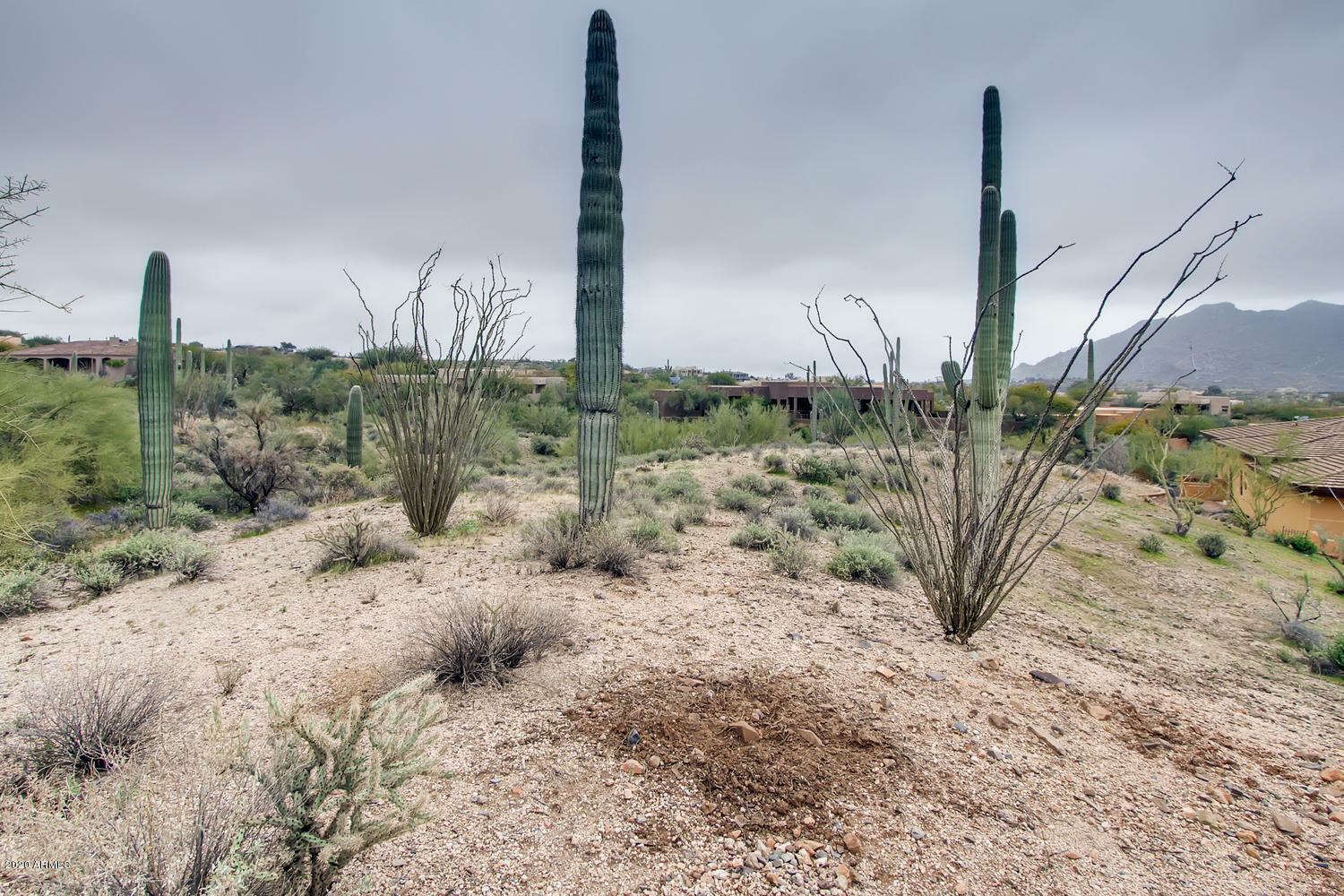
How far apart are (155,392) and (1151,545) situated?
15661mm

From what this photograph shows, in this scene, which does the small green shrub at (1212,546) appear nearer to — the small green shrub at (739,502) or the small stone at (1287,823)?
the small green shrub at (739,502)

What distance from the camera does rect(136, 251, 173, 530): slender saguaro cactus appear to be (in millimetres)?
8406

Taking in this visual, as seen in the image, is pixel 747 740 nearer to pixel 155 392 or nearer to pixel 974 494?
pixel 974 494

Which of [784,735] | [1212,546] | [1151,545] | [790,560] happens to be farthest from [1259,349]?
[784,735]

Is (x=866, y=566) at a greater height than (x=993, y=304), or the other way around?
(x=993, y=304)

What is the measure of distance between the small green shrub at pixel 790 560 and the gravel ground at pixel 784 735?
0.20m

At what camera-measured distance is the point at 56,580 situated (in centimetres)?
594

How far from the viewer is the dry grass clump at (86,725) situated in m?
2.74

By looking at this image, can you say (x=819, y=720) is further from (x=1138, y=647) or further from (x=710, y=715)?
(x=1138, y=647)

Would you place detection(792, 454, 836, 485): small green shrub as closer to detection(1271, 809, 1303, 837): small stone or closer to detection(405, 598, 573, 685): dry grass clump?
detection(405, 598, 573, 685): dry grass clump

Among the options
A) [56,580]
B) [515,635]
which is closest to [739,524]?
[515,635]

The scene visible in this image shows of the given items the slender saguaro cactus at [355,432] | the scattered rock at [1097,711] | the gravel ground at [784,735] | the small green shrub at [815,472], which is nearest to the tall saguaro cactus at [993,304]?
the gravel ground at [784,735]

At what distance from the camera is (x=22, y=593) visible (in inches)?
207

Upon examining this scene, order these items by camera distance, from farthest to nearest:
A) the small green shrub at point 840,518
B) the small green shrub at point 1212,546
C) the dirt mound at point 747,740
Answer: the small green shrub at point 1212,546, the small green shrub at point 840,518, the dirt mound at point 747,740
